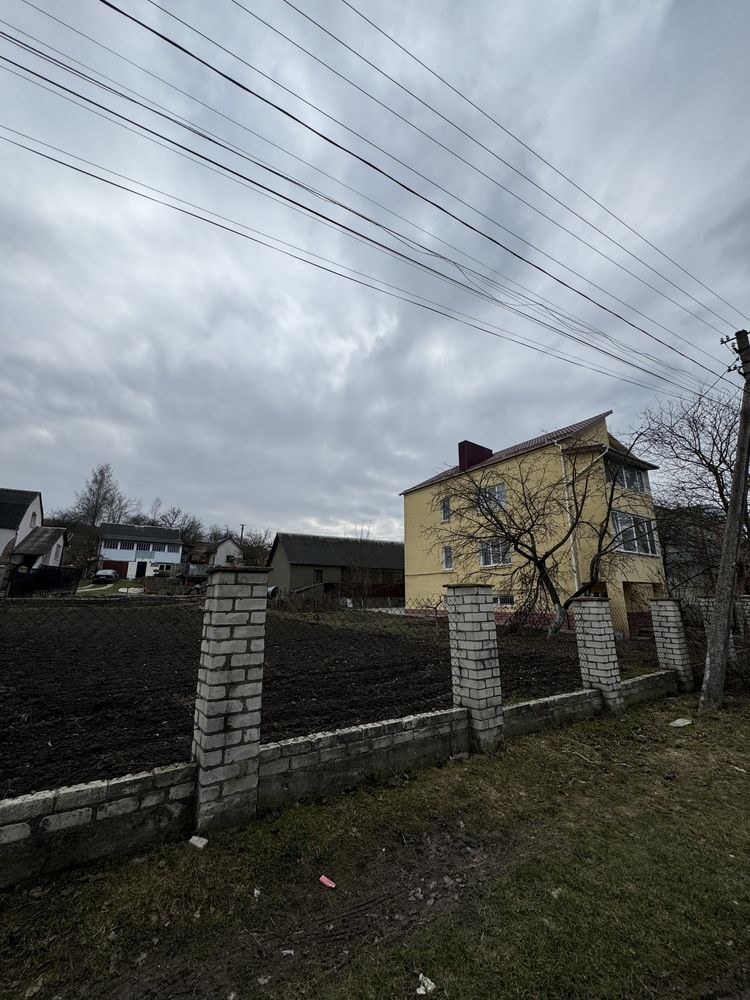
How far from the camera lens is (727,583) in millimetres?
5559

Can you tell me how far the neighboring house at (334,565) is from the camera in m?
26.8

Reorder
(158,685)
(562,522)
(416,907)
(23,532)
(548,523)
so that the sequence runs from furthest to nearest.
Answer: (23,532) → (562,522) → (548,523) → (158,685) → (416,907)

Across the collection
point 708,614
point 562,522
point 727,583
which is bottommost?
point 708,614

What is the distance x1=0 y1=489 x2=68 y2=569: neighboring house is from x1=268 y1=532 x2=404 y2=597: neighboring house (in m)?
13.2

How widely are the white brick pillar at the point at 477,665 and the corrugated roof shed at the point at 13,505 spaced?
30661 millimetres

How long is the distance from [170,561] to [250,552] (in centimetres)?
1034

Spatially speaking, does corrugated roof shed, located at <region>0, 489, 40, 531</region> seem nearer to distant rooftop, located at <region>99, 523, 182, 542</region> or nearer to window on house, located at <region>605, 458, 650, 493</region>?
distant rooftop, located at <region>99, 523, 182, 542</region>

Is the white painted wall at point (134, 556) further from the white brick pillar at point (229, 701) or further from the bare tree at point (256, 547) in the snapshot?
the white brick pillar at point (229, 701)

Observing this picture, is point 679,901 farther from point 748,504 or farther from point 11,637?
point 11,637

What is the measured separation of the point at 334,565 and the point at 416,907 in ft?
92.4

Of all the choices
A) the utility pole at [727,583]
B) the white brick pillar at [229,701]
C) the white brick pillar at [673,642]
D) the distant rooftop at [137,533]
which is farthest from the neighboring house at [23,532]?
the utility pole at [727,583]

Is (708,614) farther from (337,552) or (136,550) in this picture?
(136,550)

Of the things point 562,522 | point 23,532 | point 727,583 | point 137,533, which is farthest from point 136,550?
point 727,583

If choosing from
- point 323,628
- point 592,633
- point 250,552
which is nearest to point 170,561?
point 250,552
